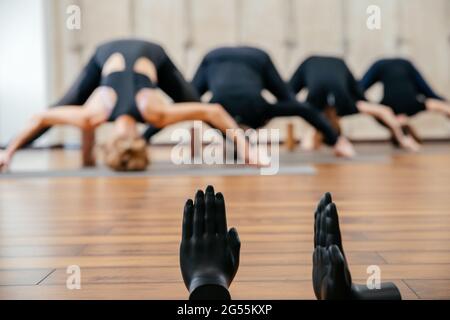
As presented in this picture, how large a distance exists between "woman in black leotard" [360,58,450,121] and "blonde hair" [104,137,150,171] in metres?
2.67

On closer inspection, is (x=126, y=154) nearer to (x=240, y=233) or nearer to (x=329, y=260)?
(x=240, y=233)

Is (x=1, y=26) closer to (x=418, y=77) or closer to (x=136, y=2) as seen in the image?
(x=136, y=2)

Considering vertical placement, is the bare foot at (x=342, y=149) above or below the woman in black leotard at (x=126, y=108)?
below

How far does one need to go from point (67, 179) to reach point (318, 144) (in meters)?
2.87

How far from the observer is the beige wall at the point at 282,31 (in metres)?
6.93

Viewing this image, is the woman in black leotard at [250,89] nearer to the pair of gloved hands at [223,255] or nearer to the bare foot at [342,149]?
the bare foot at [342,149]

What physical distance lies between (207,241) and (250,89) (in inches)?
111

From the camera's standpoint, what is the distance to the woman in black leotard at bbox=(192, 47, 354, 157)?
365 centimetres

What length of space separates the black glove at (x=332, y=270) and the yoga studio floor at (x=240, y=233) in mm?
64

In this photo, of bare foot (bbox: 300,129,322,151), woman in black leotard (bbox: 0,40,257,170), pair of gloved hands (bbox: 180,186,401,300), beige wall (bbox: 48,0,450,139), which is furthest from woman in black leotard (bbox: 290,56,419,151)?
pair of gloved hands (bbox: 180,186,401,300)

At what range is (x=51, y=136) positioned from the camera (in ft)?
23.0

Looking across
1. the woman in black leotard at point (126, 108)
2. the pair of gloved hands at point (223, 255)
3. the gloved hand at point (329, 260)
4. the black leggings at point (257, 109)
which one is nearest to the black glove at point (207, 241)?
the pair of gloved hands at point (223, 255)

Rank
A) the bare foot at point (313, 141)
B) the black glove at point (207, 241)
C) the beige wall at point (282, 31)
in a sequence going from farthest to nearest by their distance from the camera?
the beige wall at point (282, 31) < the bare foot at point (313, 141) < the black glove at point (207, 241)

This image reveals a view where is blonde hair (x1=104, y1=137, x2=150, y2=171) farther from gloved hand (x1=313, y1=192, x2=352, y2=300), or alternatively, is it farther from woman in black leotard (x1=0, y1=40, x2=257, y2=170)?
gloved hand (x1=313, y1=192, x2=352, y2=300)
